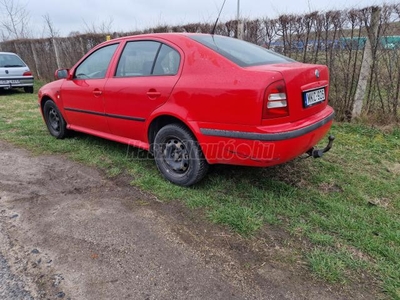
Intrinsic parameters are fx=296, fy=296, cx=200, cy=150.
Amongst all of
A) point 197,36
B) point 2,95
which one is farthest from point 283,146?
point 2,95

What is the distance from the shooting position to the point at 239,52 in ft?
9.39

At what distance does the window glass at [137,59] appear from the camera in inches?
123

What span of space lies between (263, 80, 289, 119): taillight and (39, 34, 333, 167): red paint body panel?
0.03 metres

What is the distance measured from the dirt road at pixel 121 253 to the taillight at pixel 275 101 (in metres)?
1.02

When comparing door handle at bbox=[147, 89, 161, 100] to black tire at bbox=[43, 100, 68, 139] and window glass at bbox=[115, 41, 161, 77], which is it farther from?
black tire at bbox=[43, 100, 68, 139]

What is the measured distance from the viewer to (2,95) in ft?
32.6

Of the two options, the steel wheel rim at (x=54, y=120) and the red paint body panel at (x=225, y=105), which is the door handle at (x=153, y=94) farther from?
the steel wheel rim at (x=54, y=120)

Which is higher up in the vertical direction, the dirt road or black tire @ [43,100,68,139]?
black tire @ [43,100,68,139]

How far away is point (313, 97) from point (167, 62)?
1.44 meters

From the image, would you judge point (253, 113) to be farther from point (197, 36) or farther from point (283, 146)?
point (197, 36)

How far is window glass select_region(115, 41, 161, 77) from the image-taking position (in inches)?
123

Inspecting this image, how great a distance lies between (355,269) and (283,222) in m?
0.64

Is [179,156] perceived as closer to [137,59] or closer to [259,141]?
[259,141]

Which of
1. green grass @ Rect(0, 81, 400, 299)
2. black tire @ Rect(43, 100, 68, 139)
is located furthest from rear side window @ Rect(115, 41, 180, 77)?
black tire @ Rect(43, 100, 68, 139)
